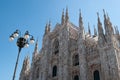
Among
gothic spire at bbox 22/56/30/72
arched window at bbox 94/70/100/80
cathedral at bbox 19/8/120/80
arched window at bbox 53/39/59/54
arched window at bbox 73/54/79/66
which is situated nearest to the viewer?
cathedral at bbox 19/8/120/80

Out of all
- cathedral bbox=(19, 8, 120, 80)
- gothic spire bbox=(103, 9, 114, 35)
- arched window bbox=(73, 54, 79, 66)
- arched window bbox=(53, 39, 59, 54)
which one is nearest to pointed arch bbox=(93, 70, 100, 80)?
cathedral bbox=(19, 8, 120, 80)

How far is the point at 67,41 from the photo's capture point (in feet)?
99.8

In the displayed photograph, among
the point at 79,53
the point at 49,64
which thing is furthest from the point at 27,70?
the point at 79,53

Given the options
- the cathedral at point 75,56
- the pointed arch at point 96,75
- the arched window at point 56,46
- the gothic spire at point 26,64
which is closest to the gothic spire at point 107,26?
the cathedral at point 75,56

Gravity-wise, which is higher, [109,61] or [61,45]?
[61,45]

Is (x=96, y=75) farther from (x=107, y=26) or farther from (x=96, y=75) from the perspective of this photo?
(x=107, y=26)

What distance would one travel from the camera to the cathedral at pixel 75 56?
879 inches

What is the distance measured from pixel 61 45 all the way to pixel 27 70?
10.0 meters

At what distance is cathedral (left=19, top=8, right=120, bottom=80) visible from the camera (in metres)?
22.3

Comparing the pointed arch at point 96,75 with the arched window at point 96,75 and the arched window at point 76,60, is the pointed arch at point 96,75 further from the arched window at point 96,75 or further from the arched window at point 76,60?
the arched window at point 76,60

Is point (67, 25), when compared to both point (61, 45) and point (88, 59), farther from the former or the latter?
point (88, 59)

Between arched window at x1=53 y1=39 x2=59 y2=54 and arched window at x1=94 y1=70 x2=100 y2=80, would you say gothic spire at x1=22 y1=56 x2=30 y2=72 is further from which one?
arched window at x1=94 y1=70 x2=100 y2=80

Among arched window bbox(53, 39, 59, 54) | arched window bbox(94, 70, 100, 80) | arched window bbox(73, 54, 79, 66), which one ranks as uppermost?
arched window bbox(53, 39, 59, 54)

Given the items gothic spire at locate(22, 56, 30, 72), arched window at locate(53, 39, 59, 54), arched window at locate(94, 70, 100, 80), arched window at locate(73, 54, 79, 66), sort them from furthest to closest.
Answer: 1. gothic spire at locate(22, 56, 30, 72)
2. arched window at locate(53, 39, 59, 54)
3. arched window at locate(73, 54, 79, 66)
4. arched window at locate(94, 70, 100, 80)
